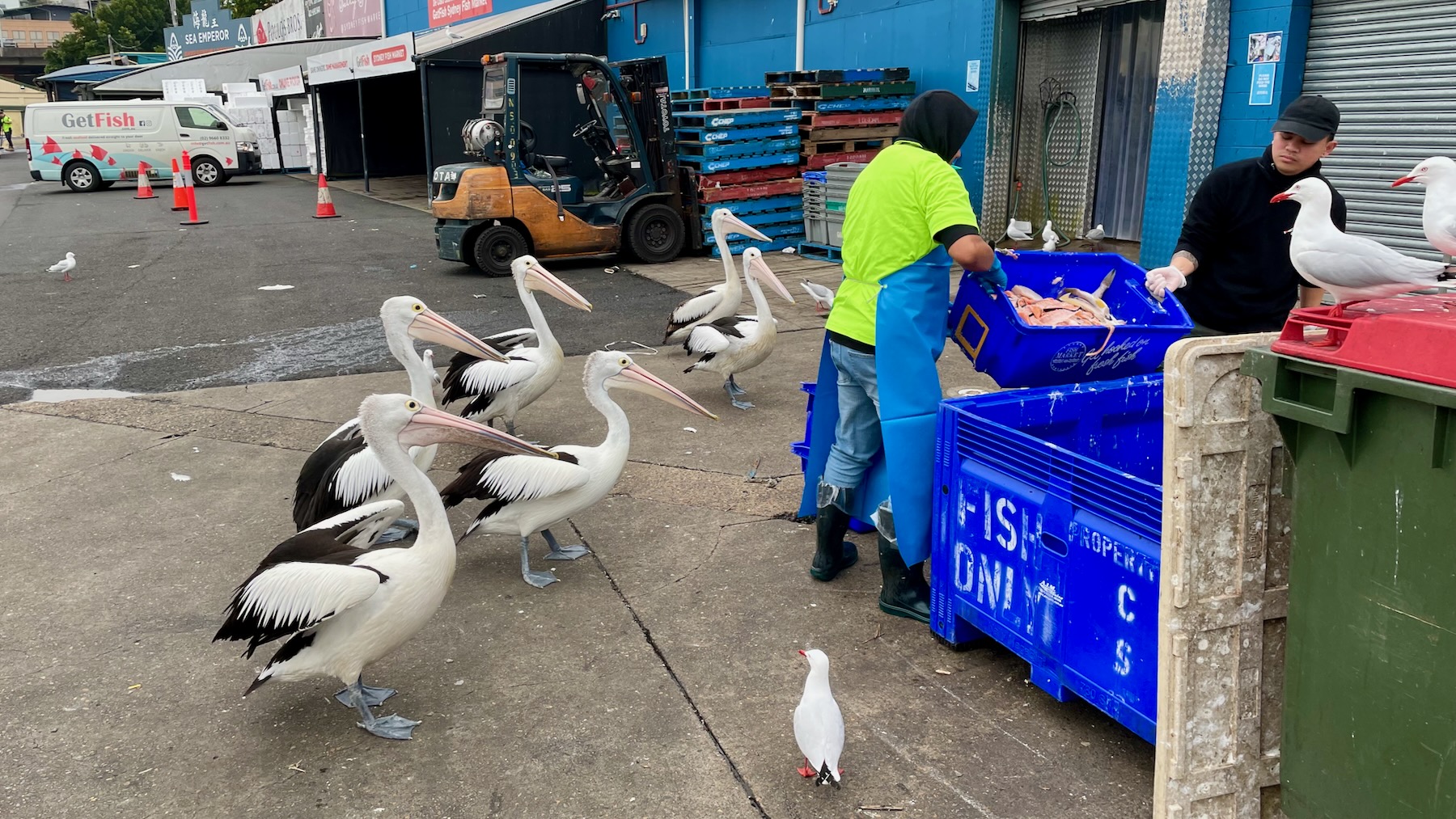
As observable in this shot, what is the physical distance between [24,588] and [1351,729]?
4885 millimetres

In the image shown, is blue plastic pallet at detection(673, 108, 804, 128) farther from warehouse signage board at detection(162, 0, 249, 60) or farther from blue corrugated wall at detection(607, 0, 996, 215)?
warehouse signage board at detection(162, 0, 249, 60)

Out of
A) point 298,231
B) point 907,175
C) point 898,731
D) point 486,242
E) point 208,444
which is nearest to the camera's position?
point 898,731

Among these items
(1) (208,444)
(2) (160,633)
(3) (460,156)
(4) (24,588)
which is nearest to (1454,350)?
(2) (160,633)

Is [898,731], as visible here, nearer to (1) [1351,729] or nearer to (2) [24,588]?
(1) [1351,729]

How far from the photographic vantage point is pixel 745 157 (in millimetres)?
12773

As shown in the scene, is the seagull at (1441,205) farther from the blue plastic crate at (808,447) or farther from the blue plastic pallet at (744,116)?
the blue plastic pallet at (744,116)

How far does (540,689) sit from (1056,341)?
226cm

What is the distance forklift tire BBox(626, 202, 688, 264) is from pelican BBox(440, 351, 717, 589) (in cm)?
846

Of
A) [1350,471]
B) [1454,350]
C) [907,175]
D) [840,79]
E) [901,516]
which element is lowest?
[901,516]

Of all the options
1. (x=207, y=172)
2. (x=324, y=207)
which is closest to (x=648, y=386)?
(x=324, y=207)

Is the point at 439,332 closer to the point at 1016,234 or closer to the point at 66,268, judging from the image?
the point at 1016,234

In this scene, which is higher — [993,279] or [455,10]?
[455,10]

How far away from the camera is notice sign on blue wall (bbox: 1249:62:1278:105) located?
329 inches

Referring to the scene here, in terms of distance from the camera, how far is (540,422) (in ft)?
22.1
